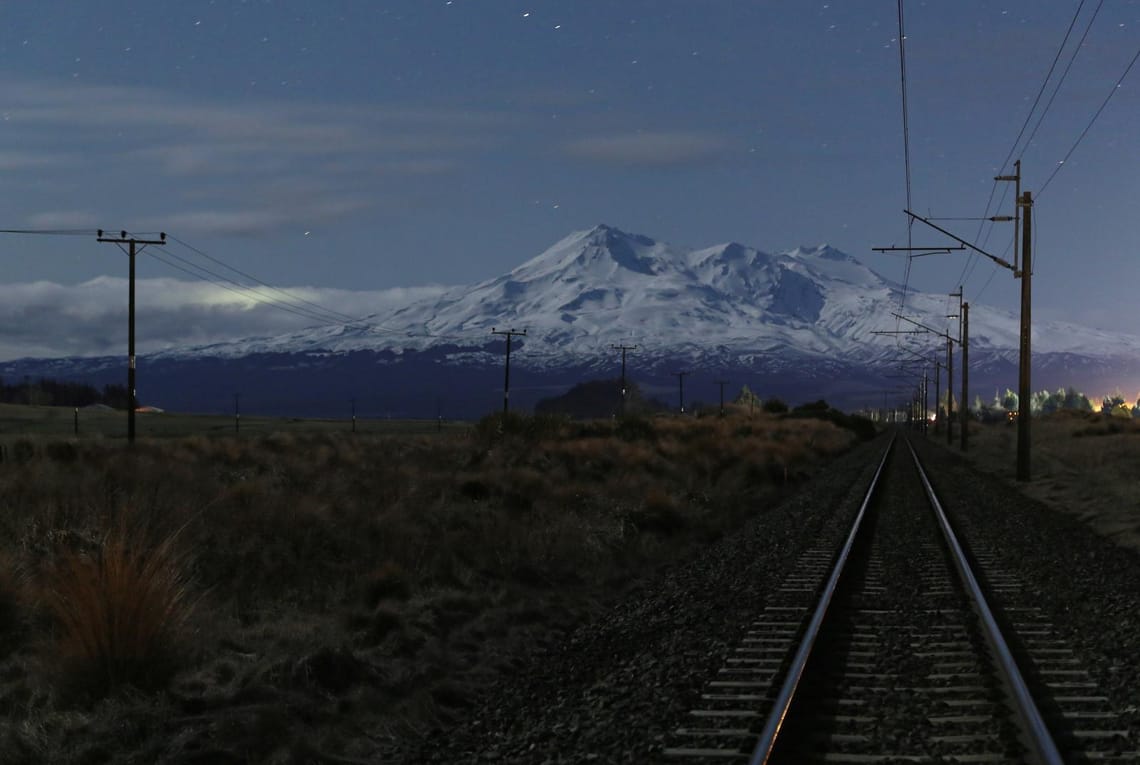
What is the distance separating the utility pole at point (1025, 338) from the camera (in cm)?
3303

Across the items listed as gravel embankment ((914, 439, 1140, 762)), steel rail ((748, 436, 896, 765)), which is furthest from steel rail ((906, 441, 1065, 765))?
steel rail ((748, 436, 896, 765))

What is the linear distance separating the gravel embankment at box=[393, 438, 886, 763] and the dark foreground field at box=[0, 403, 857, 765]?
13.9 inches

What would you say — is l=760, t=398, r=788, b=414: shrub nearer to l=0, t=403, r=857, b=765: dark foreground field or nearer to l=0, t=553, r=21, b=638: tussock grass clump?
l=0, t=403, r=857, b=765: dark foreground field

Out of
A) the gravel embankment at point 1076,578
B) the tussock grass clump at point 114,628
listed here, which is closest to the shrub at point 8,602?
the tussock grass clump at point 114,628

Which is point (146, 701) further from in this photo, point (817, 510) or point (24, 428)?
point (24, 428)

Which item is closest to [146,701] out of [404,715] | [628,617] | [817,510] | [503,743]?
[404,715]

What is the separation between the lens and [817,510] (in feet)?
79.2

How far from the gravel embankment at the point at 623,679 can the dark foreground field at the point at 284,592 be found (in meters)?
0.35

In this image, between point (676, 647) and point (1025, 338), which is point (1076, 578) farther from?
point (1025, 338)

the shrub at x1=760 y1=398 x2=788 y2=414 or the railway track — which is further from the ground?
the railway track

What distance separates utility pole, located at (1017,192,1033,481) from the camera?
3303cm

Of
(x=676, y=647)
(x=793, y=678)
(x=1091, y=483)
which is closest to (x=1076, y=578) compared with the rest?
(x=676, y=647)

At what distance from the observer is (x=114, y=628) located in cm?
823

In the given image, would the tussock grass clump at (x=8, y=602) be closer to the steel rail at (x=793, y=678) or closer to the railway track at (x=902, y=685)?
the railway track at (x=902, y=685)
